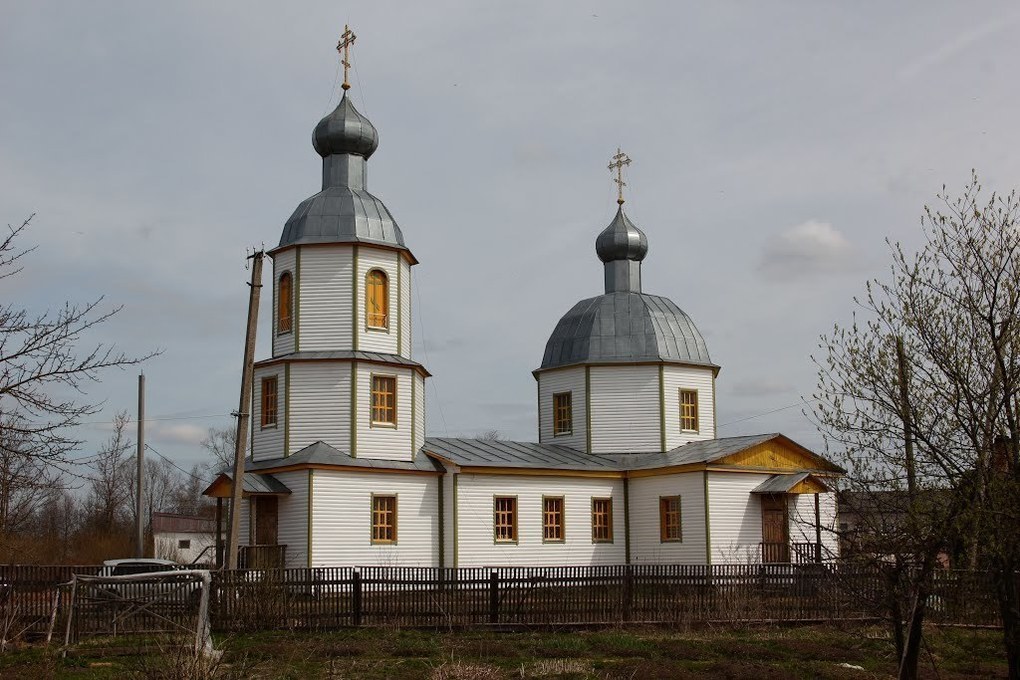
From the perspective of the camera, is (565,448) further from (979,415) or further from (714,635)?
(979,415)

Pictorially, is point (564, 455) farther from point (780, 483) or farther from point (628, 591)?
point (628, 591)

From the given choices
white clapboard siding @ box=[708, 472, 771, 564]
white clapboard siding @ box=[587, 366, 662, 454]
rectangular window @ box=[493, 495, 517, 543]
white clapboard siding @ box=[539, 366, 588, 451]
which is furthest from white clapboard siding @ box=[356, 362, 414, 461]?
white clapboard siding @ box=[708, 472, 771, 564]

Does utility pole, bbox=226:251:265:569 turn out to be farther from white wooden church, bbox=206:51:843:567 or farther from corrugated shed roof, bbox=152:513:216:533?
corrugated shed roof, bbox=152:513:216:533

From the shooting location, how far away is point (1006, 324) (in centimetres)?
1202

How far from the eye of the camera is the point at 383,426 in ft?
91.2

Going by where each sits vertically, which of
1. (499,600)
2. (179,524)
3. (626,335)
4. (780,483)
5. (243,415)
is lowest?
(499,600)

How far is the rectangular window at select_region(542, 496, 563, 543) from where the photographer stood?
2988 centimetres

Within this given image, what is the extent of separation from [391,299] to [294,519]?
5.96 metres

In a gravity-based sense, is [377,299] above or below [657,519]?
above

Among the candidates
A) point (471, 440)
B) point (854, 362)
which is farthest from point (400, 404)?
point (854, 362)

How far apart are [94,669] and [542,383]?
22515 mm

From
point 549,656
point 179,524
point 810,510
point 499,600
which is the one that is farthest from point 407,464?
point 179,524

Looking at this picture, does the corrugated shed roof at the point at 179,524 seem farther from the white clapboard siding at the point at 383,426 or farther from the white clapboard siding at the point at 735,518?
the white clapboard siding at the point at 735,518

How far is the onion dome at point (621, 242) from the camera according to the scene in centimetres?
3672
